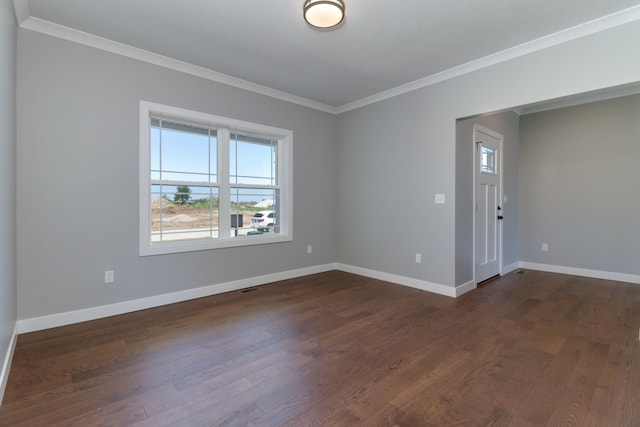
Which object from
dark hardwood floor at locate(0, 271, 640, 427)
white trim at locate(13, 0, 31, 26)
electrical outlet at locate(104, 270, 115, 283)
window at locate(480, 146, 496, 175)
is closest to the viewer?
dark hardwood floor at locate(0, 271, 640, 427)

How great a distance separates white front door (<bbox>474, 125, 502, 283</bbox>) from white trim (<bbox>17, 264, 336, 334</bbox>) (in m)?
2.70

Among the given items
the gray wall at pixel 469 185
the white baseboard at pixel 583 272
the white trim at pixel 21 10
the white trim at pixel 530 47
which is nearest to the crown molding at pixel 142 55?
the white trim at pixel 21 10

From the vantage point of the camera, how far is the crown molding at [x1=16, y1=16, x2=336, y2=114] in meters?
2.58

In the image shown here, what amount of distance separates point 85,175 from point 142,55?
1328mm

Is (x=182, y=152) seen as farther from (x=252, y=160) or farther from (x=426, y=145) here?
(x=426, y=145)

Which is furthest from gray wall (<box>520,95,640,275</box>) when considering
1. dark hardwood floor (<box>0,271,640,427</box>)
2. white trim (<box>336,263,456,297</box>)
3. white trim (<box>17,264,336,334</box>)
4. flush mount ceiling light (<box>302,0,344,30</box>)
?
flush mount ceiling light (<box>302,0,344,30</box>)

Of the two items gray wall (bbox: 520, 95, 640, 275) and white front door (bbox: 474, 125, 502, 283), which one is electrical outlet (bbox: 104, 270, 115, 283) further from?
gray wall (bbox: 520, 95, 640, 275)

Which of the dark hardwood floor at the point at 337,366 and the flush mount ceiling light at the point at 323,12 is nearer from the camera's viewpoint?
the dark hardwood floor at the point at 337,366

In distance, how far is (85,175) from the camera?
9.18ft

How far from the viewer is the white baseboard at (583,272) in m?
4.21

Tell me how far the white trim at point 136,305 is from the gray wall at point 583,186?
13.9ft

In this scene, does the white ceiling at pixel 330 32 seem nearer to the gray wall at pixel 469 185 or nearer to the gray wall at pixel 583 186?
the gray wall at pixel 469 185

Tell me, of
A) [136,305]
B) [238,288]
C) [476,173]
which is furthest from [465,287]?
[136,305]

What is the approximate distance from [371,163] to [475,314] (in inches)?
95.7
